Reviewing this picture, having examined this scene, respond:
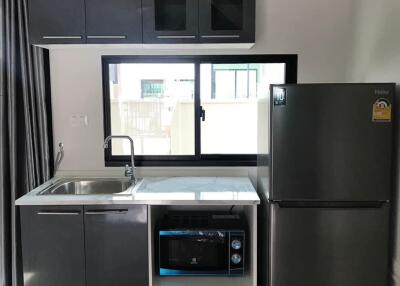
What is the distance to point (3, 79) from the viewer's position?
8.48 feet

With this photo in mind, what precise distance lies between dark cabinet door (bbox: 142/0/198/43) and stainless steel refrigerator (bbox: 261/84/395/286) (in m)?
0.84

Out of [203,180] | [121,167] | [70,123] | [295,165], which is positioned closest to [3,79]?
[70,123]

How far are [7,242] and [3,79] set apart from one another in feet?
3.93

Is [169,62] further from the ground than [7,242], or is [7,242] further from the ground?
[169,62]

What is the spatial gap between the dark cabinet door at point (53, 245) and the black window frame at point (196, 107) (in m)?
0.75

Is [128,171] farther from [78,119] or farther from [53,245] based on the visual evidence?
[53,245]

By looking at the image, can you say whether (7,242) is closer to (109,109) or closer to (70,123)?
(70,123)

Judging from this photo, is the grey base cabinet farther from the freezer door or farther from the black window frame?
the freezer door

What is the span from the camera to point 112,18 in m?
2.54

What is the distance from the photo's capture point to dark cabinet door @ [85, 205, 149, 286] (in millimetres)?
2332

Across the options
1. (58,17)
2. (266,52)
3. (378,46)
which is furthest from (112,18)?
(378,46)

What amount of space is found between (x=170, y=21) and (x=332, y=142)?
4.62 feet

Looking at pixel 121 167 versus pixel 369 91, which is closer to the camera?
pixel 369 91

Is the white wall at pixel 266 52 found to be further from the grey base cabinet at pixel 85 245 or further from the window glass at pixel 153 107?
the grey base cabinet at pixel 85 245
